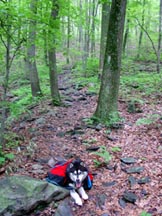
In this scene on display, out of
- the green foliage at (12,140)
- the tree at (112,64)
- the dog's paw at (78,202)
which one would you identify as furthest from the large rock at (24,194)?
the tree at (112,64)

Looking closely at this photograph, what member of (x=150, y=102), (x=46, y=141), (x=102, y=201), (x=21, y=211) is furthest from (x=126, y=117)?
(x=21, y=211)

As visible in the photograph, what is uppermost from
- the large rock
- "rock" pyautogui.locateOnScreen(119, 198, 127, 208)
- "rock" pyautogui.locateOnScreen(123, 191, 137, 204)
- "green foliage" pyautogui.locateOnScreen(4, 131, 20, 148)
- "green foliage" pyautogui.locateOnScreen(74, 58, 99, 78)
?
"green foliage" pyautogui.locateOnScreen(74, 58, 99, 78)

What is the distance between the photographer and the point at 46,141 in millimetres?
6789

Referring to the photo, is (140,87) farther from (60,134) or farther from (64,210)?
(64,210)

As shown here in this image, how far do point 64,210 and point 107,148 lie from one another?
8.38 ft

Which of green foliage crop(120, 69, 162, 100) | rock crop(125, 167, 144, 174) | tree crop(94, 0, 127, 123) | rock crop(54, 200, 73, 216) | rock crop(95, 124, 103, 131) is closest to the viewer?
rock crop(54, 200, 73, 216)

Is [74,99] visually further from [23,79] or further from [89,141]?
[23,79]

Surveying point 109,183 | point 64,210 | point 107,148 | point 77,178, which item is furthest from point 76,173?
point 107,148

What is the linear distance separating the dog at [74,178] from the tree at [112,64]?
338 centimetres

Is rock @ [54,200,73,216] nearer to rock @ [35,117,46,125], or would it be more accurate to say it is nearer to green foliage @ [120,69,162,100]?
rock @ [35,117,46,125]

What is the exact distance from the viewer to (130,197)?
4195 mm

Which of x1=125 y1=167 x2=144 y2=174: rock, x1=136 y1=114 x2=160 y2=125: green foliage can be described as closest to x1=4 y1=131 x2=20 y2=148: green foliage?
x1=125 y1=167 x2=144 y2=174: rock

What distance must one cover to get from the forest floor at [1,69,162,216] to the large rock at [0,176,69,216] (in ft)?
0.69

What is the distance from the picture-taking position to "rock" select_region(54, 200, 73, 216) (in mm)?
3805
